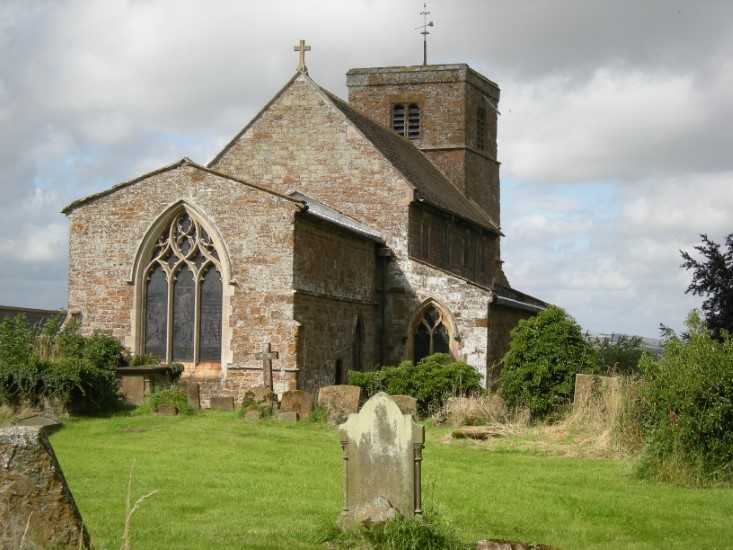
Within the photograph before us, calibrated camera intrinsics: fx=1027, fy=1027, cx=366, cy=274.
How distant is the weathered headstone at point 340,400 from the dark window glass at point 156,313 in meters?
5.73

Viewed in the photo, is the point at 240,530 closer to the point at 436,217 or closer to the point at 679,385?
the point at 679,385

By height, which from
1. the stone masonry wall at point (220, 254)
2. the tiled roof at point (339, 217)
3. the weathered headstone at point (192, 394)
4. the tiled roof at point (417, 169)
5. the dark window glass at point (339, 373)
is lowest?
the weathered headstone at point (192, 394)

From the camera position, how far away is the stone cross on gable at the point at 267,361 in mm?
22828

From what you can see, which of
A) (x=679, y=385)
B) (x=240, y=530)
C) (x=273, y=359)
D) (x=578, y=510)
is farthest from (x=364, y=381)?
(x=240, y=530)

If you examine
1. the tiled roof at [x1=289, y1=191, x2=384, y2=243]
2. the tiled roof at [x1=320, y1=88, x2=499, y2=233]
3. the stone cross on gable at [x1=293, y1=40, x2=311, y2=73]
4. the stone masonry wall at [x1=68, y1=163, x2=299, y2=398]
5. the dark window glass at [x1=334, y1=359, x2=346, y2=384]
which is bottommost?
the dark window glass at [x1=334, y1=359, x2=346, y2=384]

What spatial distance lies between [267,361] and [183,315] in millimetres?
3092

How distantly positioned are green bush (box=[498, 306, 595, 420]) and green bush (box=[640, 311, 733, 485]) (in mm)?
6105

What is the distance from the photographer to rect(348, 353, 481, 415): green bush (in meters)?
23.2

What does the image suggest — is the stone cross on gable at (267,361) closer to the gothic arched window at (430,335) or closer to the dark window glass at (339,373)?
the dark window glass at (339,373)

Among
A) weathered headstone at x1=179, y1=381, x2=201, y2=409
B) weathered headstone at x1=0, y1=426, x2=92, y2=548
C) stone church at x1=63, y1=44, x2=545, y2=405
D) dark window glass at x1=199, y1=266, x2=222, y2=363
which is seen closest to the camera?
weathered headstone at x1=0, y1=426, x2=92, y2=548

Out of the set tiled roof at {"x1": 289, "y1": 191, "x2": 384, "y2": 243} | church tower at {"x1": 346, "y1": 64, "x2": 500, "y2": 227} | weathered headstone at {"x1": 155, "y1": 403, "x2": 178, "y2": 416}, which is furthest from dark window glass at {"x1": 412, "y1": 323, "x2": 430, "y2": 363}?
church tower at {"x1": 346, "y1": 64, "x2": 500, "y2": 227}

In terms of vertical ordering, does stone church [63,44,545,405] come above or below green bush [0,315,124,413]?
above

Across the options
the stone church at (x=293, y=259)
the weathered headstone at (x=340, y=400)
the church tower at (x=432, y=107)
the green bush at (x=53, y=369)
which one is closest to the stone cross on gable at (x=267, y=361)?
the stone church at (x=293, y=259)

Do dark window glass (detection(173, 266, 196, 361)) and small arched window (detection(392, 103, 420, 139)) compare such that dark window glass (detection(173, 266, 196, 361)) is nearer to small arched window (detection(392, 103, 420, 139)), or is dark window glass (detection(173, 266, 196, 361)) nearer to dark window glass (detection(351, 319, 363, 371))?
dark window glass (detection(351, 319, 363, 371))
